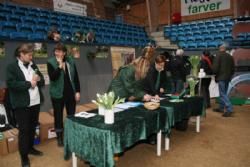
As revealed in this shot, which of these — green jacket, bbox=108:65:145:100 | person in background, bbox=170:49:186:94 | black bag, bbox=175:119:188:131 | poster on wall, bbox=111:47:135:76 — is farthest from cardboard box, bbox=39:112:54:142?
person in background, bbox=170:49:186:94

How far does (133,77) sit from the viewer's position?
2896mm

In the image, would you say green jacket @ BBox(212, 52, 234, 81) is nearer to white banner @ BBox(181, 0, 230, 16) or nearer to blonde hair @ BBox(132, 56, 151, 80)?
blonde hair @ BBox(132, 56, 151, 80)

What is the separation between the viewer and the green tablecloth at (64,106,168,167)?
2.11 m

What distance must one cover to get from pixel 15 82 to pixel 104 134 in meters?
1.09

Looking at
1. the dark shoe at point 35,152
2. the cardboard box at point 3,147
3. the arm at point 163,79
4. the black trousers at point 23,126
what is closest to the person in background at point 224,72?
the arm at point 163,79

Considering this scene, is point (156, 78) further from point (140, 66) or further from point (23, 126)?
point (23, 126)

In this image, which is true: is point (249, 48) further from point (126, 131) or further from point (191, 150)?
point (126, 131)

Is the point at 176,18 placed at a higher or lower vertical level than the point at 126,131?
higher

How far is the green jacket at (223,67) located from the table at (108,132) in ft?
7.77

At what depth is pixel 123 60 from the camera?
5.68 meters

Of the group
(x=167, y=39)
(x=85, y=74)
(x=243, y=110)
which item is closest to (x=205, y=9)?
(x=167, y=39)

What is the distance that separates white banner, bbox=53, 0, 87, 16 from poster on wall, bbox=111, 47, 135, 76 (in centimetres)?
525

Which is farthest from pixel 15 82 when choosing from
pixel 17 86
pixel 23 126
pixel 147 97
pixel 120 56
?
pixel 120 56

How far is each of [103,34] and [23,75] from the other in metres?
6.21
